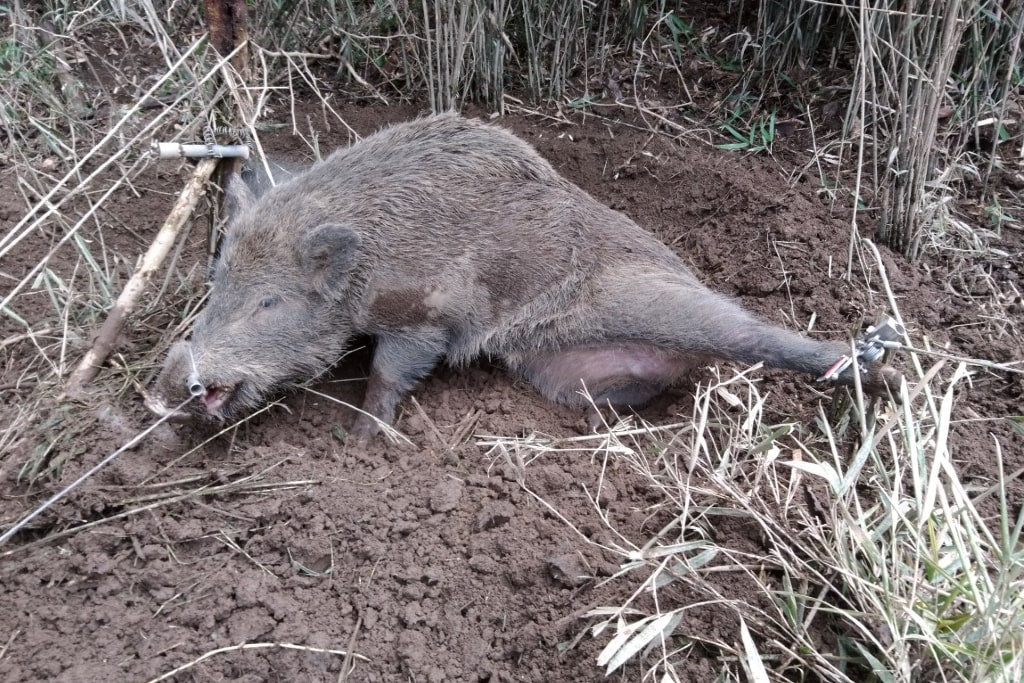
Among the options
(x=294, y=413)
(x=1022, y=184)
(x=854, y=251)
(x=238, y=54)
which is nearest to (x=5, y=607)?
(x=294, y=413)

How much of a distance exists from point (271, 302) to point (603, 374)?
1.73m

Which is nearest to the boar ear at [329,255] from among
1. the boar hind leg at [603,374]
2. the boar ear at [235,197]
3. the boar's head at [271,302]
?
the boar's head at [271,302]

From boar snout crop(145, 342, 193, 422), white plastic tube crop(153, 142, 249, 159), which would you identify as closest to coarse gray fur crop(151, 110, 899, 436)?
boar snout crop(145, 342, 193, 422)

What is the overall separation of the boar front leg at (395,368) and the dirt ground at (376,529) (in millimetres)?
100

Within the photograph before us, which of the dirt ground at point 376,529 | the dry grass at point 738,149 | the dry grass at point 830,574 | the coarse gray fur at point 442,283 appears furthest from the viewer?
the coarse gray fur at point 442,283

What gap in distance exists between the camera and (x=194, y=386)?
3.59 metres

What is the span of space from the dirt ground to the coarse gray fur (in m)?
0.22

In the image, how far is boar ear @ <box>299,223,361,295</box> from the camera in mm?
3918

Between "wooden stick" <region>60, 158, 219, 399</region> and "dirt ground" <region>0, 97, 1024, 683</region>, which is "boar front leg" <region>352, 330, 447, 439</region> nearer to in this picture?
"dirt ground" <region>0, 97, 1024, 683</region>

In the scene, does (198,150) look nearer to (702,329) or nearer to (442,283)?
(442,283)

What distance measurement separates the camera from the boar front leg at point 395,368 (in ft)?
13.3

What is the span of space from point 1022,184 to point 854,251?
1364mm

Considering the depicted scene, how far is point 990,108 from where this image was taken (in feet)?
16.6

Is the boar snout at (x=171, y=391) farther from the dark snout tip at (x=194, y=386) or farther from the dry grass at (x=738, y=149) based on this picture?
the dry grass at (x=738, y=149)
